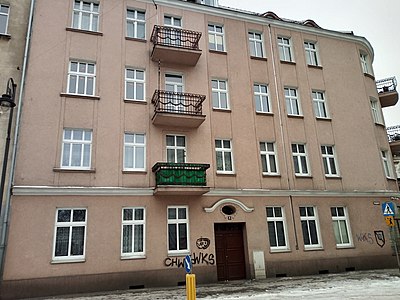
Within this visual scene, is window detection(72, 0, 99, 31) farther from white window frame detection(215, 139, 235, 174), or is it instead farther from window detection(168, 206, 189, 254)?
window detection(168, 206, 189, 254)

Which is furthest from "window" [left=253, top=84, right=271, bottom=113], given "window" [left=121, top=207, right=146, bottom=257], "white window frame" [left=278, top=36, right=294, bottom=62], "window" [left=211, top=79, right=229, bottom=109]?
"window" [left=121, top=207, right=146, bottom=257]

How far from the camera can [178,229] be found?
13.0 metres

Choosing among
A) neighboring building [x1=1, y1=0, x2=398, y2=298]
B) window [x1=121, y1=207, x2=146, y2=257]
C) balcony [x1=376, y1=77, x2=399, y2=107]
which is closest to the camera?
neighboring building [x1=1, y1=0, x2=398, y2=298]

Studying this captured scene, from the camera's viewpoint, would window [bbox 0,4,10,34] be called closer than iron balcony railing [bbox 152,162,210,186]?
No

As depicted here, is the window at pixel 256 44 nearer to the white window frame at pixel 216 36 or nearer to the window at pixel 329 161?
the white window frame at pixel 216 36

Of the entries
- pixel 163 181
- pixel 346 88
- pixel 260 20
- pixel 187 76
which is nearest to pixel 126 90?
pixel 187 76

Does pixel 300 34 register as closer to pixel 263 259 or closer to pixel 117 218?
pixel 263 259

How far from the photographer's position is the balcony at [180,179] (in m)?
12.5

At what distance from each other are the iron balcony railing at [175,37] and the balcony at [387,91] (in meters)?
13.2

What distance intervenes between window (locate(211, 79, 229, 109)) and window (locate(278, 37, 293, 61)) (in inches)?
157

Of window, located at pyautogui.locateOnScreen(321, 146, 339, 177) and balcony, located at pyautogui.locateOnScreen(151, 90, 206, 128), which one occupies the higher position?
balcony, located at pyautogui.locateOnScreen(151, 90, 206, 128)

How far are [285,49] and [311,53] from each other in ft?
5.54

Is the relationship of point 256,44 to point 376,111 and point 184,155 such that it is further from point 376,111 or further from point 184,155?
point 376,111

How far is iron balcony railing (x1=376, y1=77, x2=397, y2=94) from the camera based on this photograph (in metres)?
20.8
